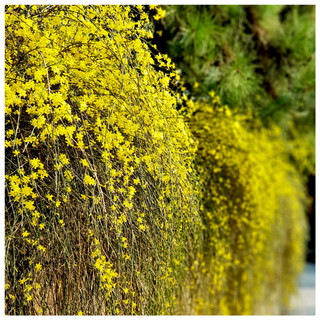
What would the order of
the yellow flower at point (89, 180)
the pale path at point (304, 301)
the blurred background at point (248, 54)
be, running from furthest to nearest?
the pale path at point (304, 301) → the blurred background at point (248, 54) → the yellow flower at point (89, 180)

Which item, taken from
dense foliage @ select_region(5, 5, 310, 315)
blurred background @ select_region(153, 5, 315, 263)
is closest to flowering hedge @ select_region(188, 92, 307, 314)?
blurred background @ select_region(153, 5, 315, 263)

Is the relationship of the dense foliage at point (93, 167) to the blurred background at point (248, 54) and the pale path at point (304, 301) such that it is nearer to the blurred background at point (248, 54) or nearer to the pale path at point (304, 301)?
the blurred background at point (248, 54)

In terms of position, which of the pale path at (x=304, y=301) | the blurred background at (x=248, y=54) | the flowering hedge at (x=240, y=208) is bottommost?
the pale path at (x=304, y=301)

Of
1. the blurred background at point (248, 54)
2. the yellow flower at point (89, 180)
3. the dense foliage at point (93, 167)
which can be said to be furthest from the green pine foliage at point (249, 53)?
the yellow flower at point (89, 180)

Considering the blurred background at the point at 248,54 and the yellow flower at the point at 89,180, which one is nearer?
the yellow flower at the point at 89,180

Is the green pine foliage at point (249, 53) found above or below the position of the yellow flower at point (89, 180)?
above

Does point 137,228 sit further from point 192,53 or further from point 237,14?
point 237,14

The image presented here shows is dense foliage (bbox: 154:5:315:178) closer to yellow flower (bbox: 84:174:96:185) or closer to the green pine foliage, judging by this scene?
the green pine foliage

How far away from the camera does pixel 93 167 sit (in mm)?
1355

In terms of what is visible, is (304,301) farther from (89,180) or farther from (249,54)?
(89,180)

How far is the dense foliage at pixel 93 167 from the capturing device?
1298mm

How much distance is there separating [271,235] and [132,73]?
75.7 inches

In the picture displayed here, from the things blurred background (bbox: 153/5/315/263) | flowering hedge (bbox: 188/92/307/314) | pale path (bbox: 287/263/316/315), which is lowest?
pale path (bbox: 287/263/316/315)

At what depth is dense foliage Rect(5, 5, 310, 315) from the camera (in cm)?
130
